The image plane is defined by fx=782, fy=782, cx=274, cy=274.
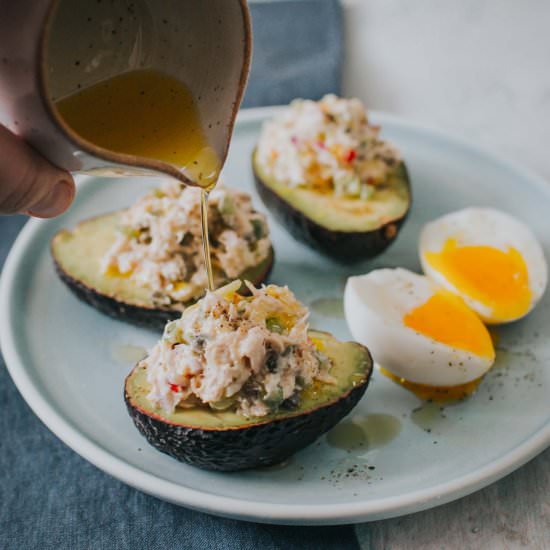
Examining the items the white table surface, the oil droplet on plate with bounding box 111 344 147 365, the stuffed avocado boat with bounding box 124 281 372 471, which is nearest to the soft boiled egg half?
the stuffed avocado boat with bounding box 124 281 372 471

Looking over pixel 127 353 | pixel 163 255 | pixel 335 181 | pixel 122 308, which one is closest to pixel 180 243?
pixel 163 255

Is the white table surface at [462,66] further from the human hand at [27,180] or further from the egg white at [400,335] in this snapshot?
the human hand at [27,180]

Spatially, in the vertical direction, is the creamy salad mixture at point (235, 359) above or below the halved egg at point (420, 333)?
above

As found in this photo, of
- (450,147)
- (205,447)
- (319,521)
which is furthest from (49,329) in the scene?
(450,147)

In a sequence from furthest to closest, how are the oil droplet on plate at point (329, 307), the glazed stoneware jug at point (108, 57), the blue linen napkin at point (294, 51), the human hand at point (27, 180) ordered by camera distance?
the blue linen napkin at point (294, 51), the oil droplet on plate at point (329, 307), the human hand at point (27, 180), the glazed stoneware jug at point (108, 57)

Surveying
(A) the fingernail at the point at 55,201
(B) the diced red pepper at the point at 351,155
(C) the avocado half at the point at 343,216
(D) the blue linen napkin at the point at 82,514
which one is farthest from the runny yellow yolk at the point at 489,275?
(A) the fingernail at the point at 55,201

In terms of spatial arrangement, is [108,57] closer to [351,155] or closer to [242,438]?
[242,438]

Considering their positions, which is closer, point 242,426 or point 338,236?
point 242,426
